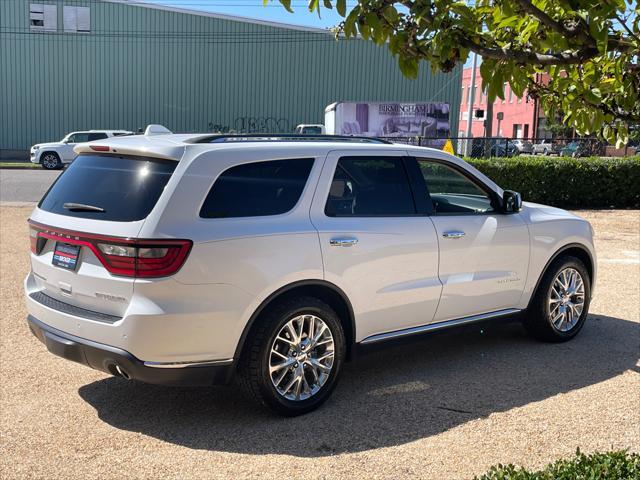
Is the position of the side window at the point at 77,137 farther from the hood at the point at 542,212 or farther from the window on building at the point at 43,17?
the hood at the point at 542,212

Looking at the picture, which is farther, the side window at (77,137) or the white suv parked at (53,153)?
the side window at (77,137)

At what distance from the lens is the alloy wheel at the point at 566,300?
634 centimetres

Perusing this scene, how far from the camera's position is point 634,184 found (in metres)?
17.0

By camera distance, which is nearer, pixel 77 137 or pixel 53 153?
pixel 53 153

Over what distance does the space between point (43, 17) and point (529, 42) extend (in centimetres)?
4041

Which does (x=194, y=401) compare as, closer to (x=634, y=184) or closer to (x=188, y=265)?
(x=188, y=265)

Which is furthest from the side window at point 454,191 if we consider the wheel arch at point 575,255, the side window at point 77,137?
the side window at point 77,137

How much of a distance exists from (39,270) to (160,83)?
36905 mm

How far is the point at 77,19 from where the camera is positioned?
39312 millimetres

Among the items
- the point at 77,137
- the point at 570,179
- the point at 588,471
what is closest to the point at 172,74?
the point at 77,137

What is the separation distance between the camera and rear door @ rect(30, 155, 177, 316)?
4203mm

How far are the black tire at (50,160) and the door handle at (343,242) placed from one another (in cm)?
2847

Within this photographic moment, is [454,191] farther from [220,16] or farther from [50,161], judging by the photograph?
Answer: [220,16]

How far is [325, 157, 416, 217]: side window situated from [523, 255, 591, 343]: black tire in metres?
1.61
